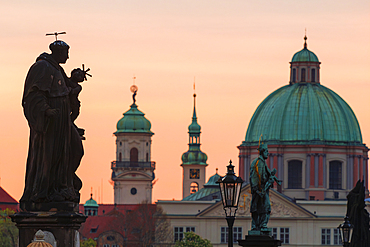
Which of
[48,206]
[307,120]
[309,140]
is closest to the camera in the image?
[48,206]

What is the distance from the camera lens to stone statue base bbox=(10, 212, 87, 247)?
1116 centimetres

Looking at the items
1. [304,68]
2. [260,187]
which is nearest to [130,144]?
[304,68]

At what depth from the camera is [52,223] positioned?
11.2 m

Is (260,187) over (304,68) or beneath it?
beneath

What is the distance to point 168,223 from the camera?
104 metres

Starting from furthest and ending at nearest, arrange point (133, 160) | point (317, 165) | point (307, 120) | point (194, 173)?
point (194, 173), point (133, 160), point (307, 120), point (317, 165)

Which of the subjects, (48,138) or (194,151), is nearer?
(48,138)

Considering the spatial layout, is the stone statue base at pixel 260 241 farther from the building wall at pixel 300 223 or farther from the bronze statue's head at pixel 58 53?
the building wall at pixel 300 223

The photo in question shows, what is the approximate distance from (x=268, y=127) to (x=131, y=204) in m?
42.2

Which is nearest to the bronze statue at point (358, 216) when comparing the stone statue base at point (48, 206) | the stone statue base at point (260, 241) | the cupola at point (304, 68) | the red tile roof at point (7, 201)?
the stone statue base at point (260, 241)

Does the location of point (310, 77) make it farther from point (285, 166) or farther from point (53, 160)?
point (53, 160)

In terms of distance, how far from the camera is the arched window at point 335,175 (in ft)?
367

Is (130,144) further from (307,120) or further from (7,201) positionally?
(307,120)

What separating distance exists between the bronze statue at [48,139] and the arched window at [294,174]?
10061 cm
